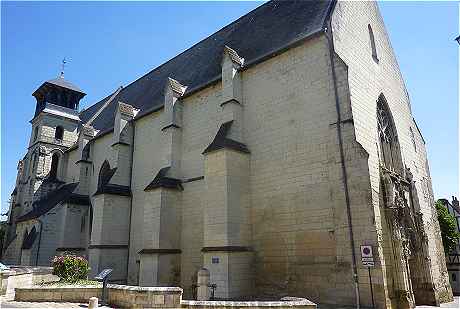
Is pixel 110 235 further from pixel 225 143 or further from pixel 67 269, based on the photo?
pixel 225 143

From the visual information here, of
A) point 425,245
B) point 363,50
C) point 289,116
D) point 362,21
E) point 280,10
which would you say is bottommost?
point 425,245

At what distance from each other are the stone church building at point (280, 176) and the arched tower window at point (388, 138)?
0.08 metres

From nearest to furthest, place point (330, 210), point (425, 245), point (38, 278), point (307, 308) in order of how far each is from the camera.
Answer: point (307, 308)
point (330, 210)
point (38, 278)
point (425, 245)

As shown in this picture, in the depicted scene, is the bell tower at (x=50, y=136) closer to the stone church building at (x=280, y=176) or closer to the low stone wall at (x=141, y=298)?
the stone church building at (x=280, y=176)

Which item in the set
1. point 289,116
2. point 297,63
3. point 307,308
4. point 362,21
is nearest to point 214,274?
point 307,308

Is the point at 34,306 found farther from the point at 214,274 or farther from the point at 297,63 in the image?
the point at 297,63

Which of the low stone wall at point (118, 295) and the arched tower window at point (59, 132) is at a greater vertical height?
the arched tower window at point (59, 132)

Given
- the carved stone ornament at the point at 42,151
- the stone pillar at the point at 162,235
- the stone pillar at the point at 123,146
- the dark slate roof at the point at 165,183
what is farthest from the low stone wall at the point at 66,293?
the carved stone ornament at the point at 42,151

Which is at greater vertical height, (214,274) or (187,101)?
(187,101)

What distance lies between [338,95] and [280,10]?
745 cm

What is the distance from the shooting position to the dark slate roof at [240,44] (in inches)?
515

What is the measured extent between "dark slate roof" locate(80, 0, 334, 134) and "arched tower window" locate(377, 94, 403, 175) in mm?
4389

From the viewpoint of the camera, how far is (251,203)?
12.0 metres

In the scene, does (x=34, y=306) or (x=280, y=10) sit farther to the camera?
(x=280, y=10)
